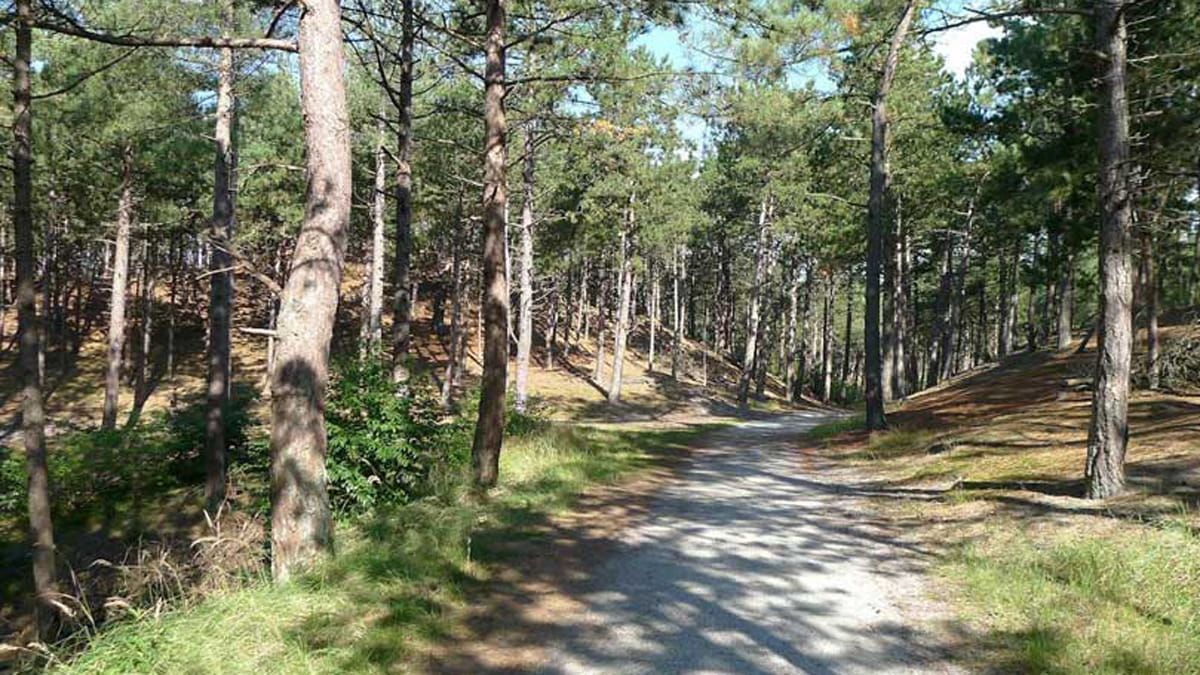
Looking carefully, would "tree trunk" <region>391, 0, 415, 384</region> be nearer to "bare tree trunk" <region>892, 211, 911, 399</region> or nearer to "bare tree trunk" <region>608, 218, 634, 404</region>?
"bare tree trunk" <region>892, 211, 911, 399</region>

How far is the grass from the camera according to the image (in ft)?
11.9

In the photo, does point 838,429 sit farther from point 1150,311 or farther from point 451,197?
point 451,197

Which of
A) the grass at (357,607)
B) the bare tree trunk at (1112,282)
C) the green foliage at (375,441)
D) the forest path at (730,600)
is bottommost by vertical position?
the forest path at (730,600)

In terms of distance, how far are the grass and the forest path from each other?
47cm

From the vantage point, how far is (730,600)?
4.98 metres

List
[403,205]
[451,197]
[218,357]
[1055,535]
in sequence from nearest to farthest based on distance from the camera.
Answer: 1. [1055,535]
2. [403,205]
3. [218,357]
4. [451,197]

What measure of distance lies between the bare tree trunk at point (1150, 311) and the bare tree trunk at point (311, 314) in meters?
13.7

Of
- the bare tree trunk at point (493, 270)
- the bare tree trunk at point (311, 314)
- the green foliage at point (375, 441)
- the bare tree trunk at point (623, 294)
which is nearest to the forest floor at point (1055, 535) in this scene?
the bare tree trunk at point (493, 270)

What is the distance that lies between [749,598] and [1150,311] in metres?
14.5

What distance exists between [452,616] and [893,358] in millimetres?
22554

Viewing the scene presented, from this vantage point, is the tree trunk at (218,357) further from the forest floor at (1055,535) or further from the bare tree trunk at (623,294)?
the bare tree trunk at (623,294)

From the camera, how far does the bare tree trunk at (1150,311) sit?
41.9 ft

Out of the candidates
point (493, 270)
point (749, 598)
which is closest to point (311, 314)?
point (493, 270)

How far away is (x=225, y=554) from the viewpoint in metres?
5.21
